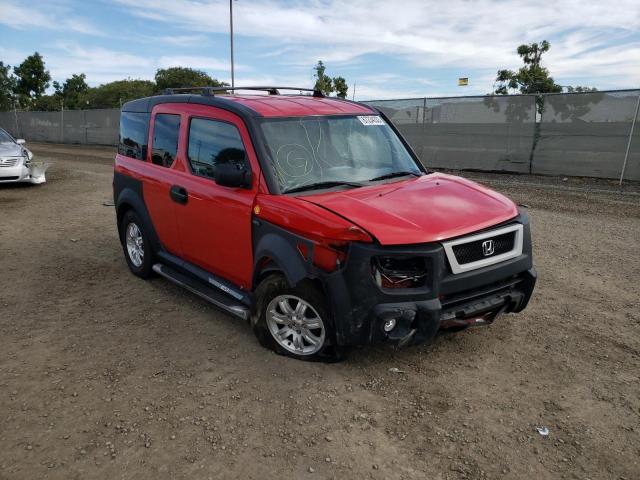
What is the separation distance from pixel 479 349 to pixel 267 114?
253cm

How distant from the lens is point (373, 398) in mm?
3375

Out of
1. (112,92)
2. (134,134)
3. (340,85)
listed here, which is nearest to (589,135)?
(134,134)

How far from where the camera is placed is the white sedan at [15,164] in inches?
481

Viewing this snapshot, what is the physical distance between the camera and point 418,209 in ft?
11.6

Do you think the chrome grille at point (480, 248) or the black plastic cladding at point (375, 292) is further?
the chrome grille at point (480, 248)

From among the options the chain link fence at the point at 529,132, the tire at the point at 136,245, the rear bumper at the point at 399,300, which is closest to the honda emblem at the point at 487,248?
the rear bumper at the point at 399,300

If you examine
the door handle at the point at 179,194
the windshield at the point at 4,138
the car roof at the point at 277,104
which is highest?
the car roof at the point at 277,104

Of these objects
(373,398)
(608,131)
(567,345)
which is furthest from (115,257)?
(608,131)

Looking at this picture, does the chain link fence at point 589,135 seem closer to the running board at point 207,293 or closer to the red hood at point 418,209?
the red hood at point 418,209

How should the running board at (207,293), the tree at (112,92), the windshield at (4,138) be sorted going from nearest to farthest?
1. the running board at (207,293)
2. the windshield at (4,138)
3. the tree at (112,92)

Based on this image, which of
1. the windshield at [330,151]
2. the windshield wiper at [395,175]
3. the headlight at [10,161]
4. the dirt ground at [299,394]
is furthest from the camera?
the headlight at [10,161]

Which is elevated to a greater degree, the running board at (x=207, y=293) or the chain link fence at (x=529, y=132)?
the chain link fence at (x=529, y=132)

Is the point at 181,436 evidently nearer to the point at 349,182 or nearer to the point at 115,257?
the point at 349,182

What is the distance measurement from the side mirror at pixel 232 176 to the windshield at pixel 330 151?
23cm
